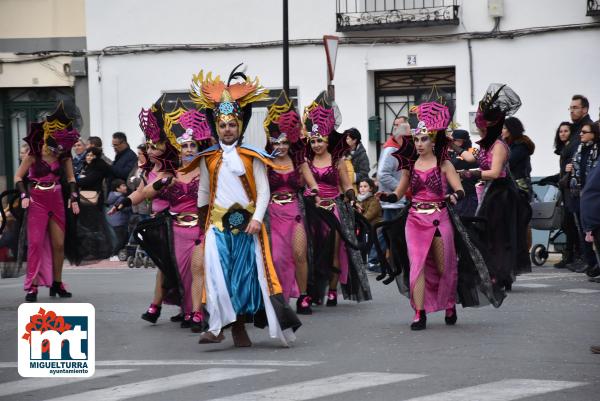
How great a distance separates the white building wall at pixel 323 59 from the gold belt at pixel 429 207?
41.3 feet

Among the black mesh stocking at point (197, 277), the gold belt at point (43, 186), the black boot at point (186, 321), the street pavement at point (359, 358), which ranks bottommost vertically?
the street pavement at point (359, 358)

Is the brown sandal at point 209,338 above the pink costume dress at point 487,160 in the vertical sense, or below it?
below

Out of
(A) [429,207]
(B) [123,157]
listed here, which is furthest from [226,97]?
(B) [123,157]

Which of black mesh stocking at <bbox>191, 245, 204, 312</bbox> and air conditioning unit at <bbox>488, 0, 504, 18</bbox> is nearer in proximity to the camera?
black mesh stocking at <bbox>191, 245, 204, 312</bbox>

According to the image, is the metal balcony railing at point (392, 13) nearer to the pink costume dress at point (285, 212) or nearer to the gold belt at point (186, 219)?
the pink costume dress at point (285, 212)

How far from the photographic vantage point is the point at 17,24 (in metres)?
29.2

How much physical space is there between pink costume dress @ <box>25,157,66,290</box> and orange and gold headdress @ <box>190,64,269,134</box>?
14.3 feet

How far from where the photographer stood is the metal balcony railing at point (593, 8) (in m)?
24.2

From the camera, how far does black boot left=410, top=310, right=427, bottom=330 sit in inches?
481

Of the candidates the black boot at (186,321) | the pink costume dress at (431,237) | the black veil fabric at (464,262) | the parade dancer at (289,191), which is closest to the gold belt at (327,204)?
the parade dancer at (289,191)

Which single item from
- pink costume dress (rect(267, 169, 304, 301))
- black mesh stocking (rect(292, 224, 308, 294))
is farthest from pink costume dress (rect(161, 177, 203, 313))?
black mesh stocking (rect(292, 224, 308, 294))

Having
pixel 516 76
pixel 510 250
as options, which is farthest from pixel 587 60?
pixel 510 250

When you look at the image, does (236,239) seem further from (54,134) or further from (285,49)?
(285,49)

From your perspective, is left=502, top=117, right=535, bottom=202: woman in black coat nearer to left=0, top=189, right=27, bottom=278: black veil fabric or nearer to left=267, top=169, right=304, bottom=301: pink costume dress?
left=267, top=169, right=304, bottom=301: pink costume dress
